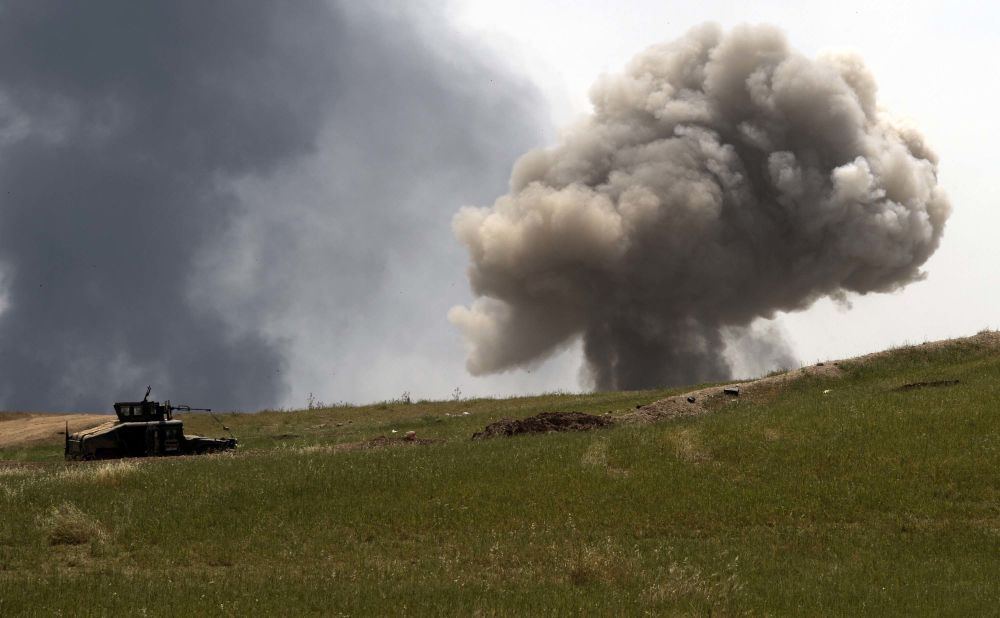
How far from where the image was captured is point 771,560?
658 inches

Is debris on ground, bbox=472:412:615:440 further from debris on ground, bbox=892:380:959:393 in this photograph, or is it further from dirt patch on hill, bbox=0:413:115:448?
dirt patch on hill, bbox=0:413:115:448

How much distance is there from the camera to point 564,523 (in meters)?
19.6

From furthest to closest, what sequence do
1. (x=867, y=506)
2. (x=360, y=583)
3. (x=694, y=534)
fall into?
(x=867, y=506), (x=694, y=534), (x=360, y=583)

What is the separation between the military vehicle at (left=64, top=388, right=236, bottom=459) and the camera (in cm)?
3294

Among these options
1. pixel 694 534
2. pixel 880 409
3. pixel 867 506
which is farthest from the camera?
pixel 880 409

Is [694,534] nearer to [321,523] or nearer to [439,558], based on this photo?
[439,558]

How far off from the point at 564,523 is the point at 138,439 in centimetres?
1929

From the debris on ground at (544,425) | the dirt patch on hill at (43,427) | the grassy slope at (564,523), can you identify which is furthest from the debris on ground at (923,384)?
the dirt patch on hill at (43,427)

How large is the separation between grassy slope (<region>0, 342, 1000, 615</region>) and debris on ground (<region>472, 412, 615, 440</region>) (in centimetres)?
266

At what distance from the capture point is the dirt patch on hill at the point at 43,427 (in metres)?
43.9

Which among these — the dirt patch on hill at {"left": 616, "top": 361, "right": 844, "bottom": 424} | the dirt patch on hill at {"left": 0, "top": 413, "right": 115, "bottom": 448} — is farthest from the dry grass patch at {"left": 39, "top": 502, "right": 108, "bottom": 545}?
the dirt patch on hill at {"left": 0, "top": 413, "right": 115, "bottom": 448}

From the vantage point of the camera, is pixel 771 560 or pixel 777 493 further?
pixel 777 493

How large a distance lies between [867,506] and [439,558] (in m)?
9.39

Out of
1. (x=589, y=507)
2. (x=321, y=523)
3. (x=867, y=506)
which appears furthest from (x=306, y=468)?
(x=867, y=506)
